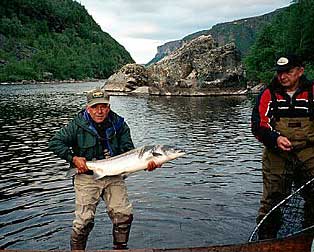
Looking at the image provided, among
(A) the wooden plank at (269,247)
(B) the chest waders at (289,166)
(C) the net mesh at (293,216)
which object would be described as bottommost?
(C) the net mesh at (293,216)

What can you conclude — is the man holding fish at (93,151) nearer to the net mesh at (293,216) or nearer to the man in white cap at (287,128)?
the man in white cap at (287,128)

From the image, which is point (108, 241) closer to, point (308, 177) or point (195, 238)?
point (195, 238)

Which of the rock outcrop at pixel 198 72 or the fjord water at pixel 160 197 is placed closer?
the fjord water at pixel 160 197

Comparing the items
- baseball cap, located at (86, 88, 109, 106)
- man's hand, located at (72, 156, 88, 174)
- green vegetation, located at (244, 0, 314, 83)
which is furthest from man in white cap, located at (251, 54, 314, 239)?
green vegetation, located at (244, 0, 314, 83)

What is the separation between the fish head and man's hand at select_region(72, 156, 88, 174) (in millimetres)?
828

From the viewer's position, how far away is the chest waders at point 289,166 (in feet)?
23.5

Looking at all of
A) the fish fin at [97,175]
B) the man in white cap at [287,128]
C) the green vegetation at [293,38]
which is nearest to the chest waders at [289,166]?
the man in white cap at [287,128]

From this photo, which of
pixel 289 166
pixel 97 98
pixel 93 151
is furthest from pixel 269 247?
pixel 97 98

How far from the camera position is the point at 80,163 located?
6.74 m

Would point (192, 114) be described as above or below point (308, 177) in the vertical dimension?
below

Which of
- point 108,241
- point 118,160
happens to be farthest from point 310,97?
point 108,241

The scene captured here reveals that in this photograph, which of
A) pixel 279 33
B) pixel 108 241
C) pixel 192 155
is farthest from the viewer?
pixel 279 33

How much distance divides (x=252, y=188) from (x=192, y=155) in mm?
5139

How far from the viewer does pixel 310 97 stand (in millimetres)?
7074
